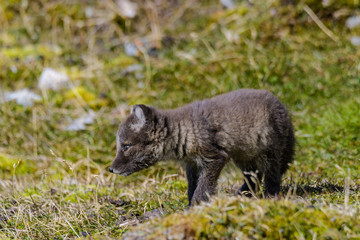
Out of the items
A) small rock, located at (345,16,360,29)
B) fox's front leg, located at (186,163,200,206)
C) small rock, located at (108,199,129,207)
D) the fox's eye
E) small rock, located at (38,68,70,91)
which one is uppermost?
small rock, located at (345,16,360,29)

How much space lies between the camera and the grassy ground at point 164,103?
3.82m

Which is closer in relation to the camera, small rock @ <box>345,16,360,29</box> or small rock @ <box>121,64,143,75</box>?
small rock @ <box>345,16,360,29</box>

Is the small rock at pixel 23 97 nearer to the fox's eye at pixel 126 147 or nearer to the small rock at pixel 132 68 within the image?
the small rock at pixel 132 68

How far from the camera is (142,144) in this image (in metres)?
5.56

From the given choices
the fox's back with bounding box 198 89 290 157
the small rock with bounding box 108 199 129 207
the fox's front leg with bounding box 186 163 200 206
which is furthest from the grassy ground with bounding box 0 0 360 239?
the fox's back with bounding box 198 89 290 157

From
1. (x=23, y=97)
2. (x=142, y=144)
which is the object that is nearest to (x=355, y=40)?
(x=142, y=144)

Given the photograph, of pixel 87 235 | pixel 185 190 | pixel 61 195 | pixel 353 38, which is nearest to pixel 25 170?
pixel 61 195

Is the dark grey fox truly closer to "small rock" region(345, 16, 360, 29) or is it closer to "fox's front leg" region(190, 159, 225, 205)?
"fox's front leg" region(190, 159, 225, 205)

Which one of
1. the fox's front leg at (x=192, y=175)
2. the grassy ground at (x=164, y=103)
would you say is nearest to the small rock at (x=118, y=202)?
the grassy ground at (x=164, y=103)

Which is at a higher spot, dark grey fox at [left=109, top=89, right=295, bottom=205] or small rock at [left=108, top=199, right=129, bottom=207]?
dark grey fox at [left=109, top=89, right=295, bottom=205]

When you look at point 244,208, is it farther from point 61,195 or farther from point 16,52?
point 16,52

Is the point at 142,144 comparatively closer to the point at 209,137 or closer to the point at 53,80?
the point at 209,137

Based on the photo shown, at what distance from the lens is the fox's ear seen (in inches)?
217

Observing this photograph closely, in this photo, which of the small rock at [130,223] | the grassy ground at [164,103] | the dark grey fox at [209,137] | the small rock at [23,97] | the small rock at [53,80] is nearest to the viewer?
the grassy ground at [164,103]
